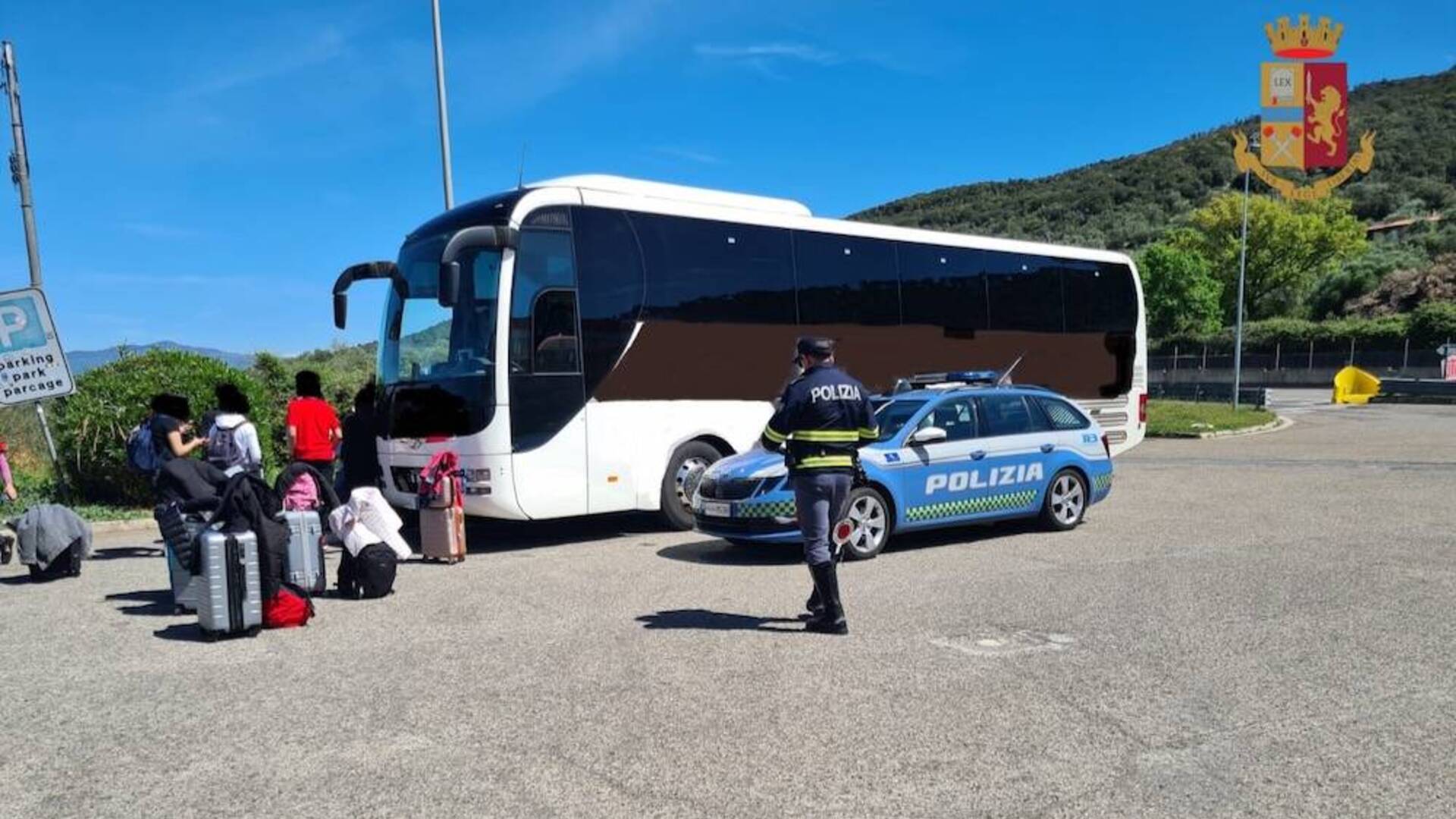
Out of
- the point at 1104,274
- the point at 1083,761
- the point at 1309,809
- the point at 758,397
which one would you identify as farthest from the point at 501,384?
the point at 1104,274

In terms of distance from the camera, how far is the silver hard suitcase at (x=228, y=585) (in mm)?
6484

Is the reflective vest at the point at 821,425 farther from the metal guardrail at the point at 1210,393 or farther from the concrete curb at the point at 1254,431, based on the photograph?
the metal guardrail at the point at 1210,393

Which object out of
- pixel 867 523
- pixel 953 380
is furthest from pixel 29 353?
pixel 953 380

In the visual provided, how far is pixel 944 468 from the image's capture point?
382 inches

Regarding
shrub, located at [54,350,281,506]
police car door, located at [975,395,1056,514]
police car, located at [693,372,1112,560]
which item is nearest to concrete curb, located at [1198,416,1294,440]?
police car, located at [693,372,1112,560]

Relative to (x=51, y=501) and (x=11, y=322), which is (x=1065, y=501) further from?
(x=51, y=501)

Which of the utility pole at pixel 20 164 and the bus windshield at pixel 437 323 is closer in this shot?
the bus windshield at pixel 437 323

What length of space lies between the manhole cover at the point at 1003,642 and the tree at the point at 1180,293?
6588 centimetres

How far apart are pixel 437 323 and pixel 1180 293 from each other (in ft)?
216

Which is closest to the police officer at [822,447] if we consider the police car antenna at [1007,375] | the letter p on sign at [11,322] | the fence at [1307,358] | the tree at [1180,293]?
the police car antenna at [1007,375]

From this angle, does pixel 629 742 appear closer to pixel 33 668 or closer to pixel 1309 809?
pixel 1309 809

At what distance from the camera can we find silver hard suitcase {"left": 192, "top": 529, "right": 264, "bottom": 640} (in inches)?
255

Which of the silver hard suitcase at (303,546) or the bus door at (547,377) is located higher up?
the bus door at (547,377)

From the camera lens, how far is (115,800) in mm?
3979
